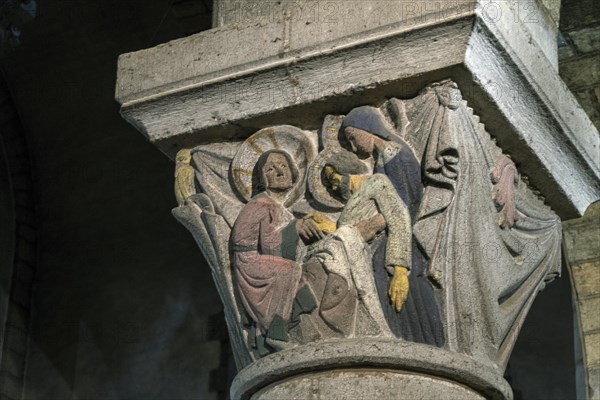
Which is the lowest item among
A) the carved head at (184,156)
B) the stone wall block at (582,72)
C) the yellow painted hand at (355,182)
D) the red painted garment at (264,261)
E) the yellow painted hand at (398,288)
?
the yellow painted hand at (398,288)

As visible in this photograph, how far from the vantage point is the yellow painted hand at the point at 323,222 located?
277cm

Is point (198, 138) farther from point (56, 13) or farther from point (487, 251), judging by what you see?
point (56, 13)

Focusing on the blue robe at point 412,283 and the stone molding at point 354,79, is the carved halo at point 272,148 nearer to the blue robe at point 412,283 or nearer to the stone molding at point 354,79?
the stone molding at point 354,79

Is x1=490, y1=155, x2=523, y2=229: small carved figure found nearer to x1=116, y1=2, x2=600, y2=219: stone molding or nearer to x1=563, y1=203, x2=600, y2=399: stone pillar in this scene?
x1=116, y1=2, x2=600, y2=219: stone molding

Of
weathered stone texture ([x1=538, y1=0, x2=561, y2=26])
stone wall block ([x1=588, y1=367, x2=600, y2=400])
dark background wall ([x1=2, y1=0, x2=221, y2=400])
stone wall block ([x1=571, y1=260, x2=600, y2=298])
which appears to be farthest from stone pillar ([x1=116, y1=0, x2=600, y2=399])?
dark background wall ([x1=2, y1=0, x2=221, y2=400])

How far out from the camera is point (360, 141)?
2.82m

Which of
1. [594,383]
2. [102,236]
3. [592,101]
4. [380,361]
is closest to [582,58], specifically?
[592,101]

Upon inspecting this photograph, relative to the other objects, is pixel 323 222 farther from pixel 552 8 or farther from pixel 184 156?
pixel 552 8

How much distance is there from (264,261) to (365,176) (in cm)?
29

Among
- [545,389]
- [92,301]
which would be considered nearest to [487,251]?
[545,389]

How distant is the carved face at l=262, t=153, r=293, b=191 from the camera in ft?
9.50

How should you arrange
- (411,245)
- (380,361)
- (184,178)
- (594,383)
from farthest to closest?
(594,383), (184,178), (411,245), (380,361)

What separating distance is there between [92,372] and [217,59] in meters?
3.81

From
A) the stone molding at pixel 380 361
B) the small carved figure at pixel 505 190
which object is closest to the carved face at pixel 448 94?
the small carved figure at pixel 505 190
